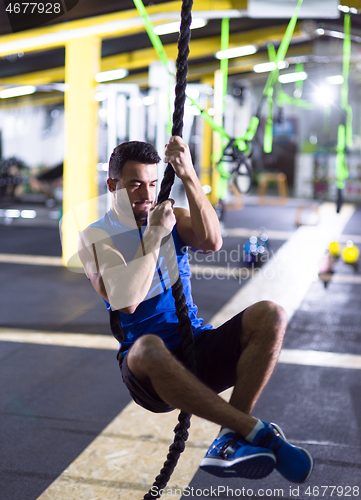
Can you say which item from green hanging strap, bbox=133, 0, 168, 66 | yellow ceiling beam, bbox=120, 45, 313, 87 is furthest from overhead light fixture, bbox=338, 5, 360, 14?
yellow ceiling beam, bbox=120, 45, 313, 87

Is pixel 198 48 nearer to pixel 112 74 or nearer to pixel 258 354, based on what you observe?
pixel 112 74

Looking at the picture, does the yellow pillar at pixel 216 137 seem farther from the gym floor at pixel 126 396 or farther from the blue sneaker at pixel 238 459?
the blue sneaker at pixel 238 459

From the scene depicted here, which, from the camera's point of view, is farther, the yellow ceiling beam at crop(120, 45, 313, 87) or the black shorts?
the yellow ceiling beam at crop(120, 45, 313, 87)

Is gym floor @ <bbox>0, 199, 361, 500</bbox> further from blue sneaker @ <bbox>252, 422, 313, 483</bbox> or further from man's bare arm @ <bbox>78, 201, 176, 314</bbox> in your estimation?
man's bare arm @ <bbox>78, 201, 176, 314</bbox>

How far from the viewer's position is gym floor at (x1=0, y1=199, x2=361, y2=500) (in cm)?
190

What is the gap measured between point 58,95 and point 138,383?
9.98 m

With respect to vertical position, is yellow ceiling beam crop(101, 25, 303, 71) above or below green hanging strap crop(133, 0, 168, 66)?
above

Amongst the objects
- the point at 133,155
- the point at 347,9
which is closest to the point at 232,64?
the point at 347,9

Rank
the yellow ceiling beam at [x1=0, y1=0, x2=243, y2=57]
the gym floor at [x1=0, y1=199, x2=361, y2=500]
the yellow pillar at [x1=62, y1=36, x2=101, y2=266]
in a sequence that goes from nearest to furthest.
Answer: the gym floor at [x1=0, y1=199, x2=361, y2=500], the yellow ceiling beam at [x1=0, y1=0, x2=243, y2=57], the yellow pillar at [x1=62, y1=36, x2=101, y2=266]

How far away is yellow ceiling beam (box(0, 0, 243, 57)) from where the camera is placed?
4.75 m

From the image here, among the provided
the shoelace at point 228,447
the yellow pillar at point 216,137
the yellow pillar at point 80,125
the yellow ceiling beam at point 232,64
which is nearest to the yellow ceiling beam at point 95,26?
the yellow pillar at point 80,125

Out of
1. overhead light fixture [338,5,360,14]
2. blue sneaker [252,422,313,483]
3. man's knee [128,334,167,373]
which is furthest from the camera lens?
overhead light fixture [338,5,360,14]

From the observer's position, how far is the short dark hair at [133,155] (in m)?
1.63

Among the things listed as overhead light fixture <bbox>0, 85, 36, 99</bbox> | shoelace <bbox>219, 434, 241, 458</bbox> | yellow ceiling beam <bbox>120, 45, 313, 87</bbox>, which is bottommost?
shoelace <bbox>219, 434, 241, 458</bbox>
